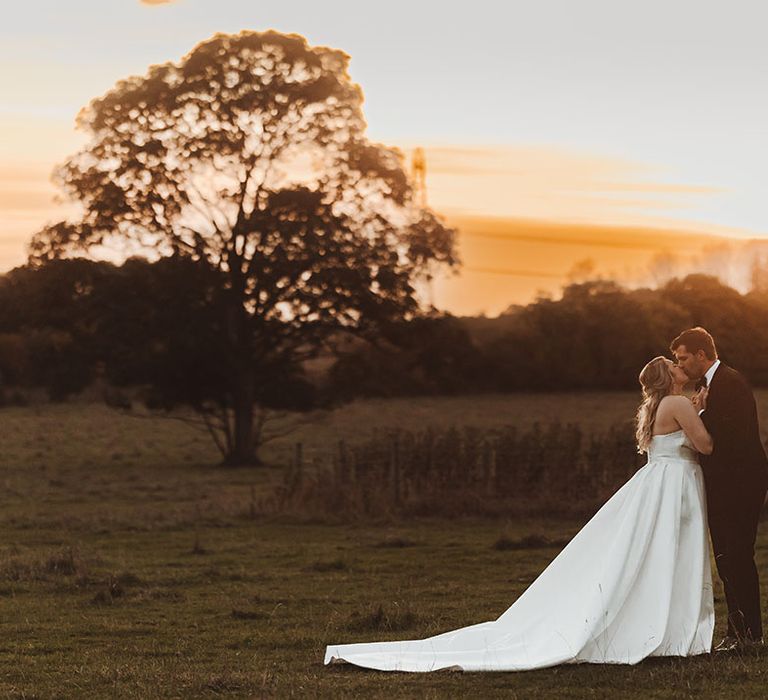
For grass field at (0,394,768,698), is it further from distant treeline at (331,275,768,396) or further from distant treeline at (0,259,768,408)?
distant treeline at (331,275,768,396)

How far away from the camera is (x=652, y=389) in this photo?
398 inches

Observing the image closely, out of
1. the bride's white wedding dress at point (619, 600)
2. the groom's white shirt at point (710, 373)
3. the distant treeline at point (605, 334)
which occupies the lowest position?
the bride's white wedding dress at point (619, 600)

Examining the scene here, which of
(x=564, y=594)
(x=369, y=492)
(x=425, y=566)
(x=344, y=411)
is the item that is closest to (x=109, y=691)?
(x=564, y=594)

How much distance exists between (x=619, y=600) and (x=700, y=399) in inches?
65.2

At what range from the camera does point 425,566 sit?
1778 cm

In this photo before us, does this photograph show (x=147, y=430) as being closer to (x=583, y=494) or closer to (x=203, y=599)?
(x=583, y=494)

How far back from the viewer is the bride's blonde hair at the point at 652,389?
33.0 ft

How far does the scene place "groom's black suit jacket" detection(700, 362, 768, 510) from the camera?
32.4 ft

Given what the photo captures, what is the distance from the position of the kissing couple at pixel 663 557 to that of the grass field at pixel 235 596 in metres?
0.29

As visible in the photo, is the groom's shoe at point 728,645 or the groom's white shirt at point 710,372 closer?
the groom's shoe at point 728,645

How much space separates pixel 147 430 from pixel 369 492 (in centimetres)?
2909

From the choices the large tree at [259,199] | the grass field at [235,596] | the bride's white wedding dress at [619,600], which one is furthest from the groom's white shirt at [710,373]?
the large tree at [259,199]

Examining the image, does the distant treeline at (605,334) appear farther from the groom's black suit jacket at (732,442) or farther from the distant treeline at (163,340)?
the groom's black suit jacket at (732,442)

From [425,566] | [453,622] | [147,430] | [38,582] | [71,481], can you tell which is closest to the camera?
[453,622]
